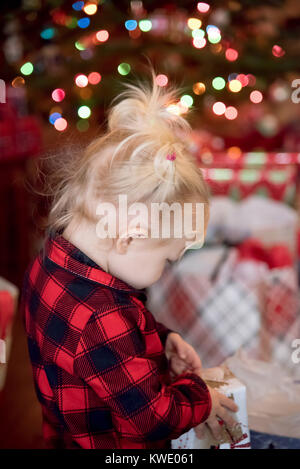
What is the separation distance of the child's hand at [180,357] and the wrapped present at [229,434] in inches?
2.6

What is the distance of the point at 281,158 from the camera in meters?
2.19

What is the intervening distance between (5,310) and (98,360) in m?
0.52

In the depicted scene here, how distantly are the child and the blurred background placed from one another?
16.5 inches

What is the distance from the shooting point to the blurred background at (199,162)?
1.62m

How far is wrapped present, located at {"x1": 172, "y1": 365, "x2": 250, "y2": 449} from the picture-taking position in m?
0.84

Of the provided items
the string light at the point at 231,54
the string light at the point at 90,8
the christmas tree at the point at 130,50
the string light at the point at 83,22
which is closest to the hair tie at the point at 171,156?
the christmas tree at the point at 130,50

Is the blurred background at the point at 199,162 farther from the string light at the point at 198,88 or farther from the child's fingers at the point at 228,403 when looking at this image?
the child's fingers at the point at 228,403

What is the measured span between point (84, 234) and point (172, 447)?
15.3 inches

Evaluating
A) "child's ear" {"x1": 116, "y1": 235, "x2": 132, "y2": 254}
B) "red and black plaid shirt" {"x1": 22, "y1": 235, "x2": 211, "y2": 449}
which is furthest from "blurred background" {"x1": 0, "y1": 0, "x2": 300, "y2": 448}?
"child's ear" {"x1": 116, "y1": 235, "x2": 132, "y2": 254}

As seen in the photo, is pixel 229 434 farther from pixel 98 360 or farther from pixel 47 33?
pixel 47 33

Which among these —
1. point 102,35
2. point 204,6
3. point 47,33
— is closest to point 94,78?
point 102,35

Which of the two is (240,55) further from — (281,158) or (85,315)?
(85,315)

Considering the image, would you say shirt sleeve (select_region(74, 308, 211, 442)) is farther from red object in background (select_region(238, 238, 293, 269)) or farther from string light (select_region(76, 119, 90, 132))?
string light (select_region(76, 119, 90, 132))

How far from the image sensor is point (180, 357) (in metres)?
0.93
